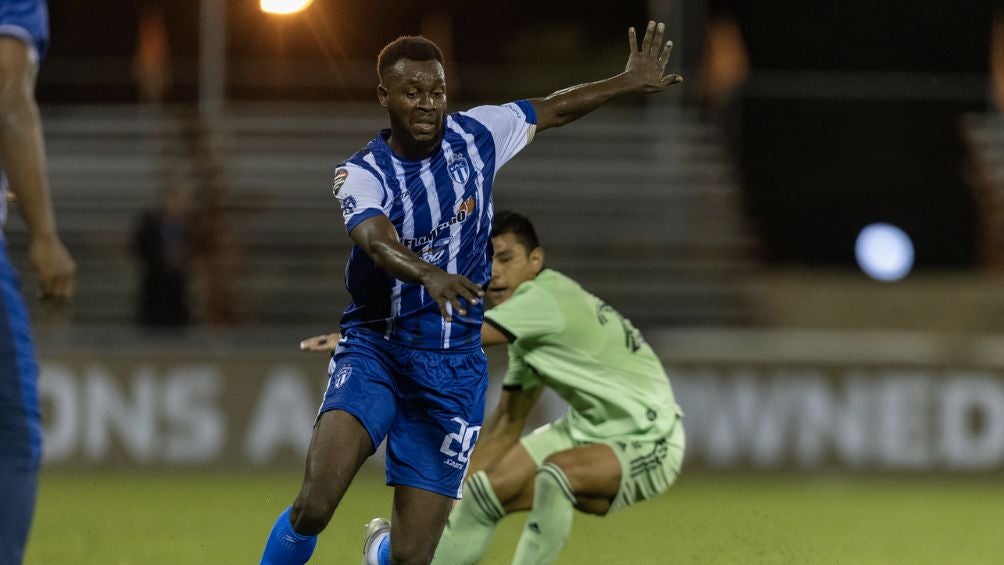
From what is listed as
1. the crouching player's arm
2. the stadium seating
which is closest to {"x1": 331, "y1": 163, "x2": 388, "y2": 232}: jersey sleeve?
the crouching player's arm

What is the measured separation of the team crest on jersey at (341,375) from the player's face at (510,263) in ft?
4.30

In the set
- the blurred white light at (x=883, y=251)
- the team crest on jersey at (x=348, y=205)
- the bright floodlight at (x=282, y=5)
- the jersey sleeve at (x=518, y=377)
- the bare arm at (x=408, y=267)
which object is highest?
the bright floodlight at (x=282, y=5)

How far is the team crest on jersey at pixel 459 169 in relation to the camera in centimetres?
588

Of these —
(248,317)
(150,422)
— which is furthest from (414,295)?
(248,317)

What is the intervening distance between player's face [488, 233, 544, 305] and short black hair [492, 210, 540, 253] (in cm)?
1

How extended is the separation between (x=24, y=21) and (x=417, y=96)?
2.15m

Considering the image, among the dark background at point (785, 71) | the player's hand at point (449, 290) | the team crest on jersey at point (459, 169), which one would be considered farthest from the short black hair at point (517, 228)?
the dark background at point (785, 71)

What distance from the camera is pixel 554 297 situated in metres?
7.07

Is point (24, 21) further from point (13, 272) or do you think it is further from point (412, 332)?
point (412, 332)

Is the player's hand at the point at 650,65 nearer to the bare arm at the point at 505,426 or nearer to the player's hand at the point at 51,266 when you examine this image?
the bare arm at the point at 505,426

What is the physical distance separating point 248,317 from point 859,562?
9216mm

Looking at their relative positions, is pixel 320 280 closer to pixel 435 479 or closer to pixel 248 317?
pixel 248 317

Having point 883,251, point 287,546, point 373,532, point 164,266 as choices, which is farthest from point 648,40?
point 883,251

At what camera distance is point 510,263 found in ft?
23.2
